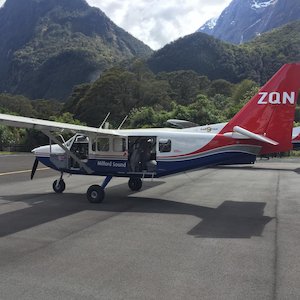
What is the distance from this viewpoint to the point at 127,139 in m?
13.4

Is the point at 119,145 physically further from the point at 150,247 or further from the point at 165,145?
the point at 150,247

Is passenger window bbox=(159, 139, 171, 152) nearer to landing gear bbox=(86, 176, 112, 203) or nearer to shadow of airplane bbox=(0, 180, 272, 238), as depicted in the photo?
shadow of airplane bbox=(0, 180, 272, 238)

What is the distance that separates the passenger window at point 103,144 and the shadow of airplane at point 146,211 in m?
1.70

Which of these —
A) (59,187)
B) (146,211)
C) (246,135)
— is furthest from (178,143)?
(59,187)

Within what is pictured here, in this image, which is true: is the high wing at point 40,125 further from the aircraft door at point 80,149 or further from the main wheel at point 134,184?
the main wheel at point 134,184

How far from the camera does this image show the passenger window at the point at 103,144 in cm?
1359

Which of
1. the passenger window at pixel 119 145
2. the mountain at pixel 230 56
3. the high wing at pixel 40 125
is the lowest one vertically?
the passenger window at pixel 119 145

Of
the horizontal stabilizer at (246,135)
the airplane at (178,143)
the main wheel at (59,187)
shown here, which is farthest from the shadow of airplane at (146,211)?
the horizontal stabilizer at (246,135)

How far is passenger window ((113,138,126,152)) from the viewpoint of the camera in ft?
43.9

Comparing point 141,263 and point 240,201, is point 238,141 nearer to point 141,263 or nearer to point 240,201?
point 240,201

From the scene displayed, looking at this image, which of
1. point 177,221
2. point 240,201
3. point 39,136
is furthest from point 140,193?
point 39,136

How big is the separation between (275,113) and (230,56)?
133 meters

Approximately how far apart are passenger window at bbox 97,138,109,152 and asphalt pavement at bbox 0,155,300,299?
1713mm

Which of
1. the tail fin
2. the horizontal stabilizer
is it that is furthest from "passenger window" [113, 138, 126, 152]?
the tail fin
